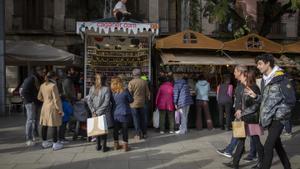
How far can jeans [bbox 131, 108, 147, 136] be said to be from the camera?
35.9ft

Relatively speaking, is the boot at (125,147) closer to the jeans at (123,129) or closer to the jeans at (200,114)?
the jeans at (123,129)

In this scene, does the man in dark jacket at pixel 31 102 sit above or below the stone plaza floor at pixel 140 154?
above

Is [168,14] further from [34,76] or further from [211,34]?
[34,76]

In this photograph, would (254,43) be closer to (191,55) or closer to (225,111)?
(191,55)

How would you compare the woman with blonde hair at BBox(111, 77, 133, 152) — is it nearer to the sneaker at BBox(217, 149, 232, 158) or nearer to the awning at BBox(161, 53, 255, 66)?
the sneaker at BBox(217, 149, 232, 158)

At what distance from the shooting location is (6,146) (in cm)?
1020

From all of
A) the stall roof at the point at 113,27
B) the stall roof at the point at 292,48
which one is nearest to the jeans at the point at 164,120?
the stall roof at the point at 113,27

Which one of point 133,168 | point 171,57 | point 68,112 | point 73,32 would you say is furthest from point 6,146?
point 73,32

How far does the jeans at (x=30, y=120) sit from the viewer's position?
10.0 m

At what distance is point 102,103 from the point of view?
9.29m

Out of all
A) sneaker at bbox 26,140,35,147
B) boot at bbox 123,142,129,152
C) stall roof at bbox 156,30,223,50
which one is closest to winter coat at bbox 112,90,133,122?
boot at bbox 123,142,129,152

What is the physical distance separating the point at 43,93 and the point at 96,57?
4307 mm

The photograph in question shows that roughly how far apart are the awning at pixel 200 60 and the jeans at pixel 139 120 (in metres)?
2.12

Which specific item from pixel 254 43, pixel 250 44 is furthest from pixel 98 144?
pixel 254 43
